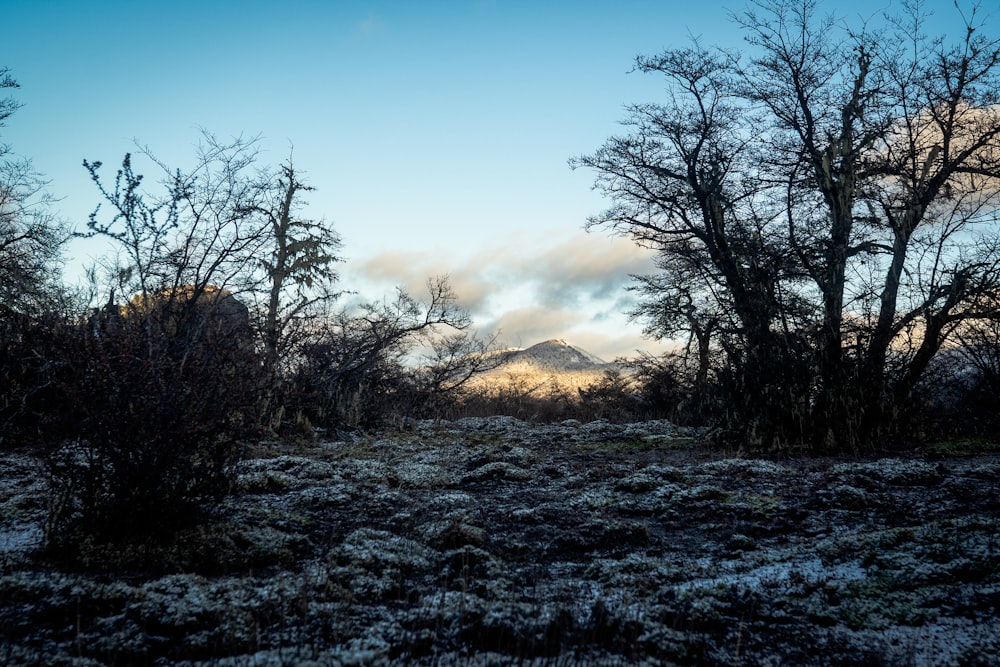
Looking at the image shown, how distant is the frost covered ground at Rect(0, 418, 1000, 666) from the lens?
112 inches

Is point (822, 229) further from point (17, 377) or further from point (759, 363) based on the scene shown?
point (17, 377)

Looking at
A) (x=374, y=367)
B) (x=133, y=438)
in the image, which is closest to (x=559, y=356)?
(x=374, y=367)

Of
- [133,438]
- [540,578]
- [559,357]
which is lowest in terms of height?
[540,578]

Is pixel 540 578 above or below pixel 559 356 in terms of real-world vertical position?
below

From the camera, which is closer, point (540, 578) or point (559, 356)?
point (540, 578)

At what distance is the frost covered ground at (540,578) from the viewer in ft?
9.35

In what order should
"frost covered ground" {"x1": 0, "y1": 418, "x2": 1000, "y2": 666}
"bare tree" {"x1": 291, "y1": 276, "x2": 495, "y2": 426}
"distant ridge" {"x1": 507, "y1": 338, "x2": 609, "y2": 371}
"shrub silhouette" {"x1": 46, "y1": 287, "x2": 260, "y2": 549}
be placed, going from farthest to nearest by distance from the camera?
"distant ridge" {"x1": 507, "y1": 338, "x2": 609, "y2": 371} < "bare tree" {"x1": 291, "y1": 276, "x2": 495, "y2": 426} < "shrub silhouette" {"x1": 46, "y1": 287, "x2": 260, "y2": 549} < "frost covered ground" {"x1": 0, "y1": 418, "x2": 1000, "y2": 666}

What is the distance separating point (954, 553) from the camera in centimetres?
379

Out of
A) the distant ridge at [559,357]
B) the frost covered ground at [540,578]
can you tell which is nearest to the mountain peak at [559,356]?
the distant ridge at [559,357]

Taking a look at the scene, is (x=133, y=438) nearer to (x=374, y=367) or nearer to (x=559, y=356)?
(x=374, y=367)

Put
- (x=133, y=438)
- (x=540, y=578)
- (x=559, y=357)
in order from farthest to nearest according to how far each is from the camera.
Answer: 1. (x=559, y=357)
2. (x=133, y=438)
3. (x=540, y=578)

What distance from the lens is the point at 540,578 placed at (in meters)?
4.11

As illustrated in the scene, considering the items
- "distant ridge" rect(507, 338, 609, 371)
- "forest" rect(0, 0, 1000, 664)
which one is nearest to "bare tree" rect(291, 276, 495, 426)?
"forest" rect(0, 0, 1000, 664)

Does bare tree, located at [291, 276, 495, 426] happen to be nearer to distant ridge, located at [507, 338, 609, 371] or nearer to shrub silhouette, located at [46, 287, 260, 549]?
shrub silhouette, located at [46, 287, 260, 549]
